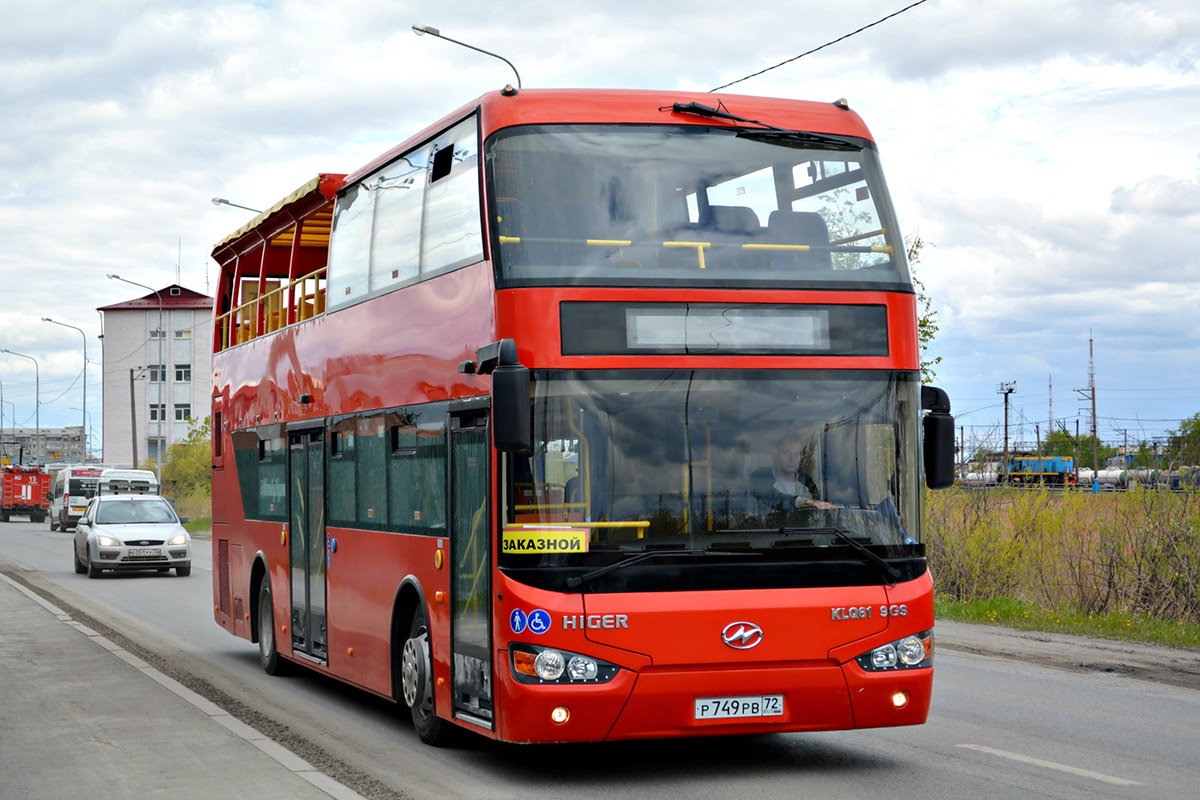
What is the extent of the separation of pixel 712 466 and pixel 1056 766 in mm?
2777

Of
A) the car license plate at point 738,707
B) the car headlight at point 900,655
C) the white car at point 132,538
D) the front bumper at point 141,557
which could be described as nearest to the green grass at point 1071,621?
the car headlight at point 900,655

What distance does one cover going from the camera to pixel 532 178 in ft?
28.2

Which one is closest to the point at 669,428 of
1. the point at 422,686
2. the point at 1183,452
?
the point at 422,686

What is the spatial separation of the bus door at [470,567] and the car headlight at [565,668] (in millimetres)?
471

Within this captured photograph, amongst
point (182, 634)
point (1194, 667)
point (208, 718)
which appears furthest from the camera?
point (182, 634)

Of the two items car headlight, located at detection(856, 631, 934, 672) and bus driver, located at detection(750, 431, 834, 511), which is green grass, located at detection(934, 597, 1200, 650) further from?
bus driver, located at detection(750, 431, 834, 511)

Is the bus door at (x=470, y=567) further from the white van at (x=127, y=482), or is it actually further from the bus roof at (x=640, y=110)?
the white van at (x=127, y=482)

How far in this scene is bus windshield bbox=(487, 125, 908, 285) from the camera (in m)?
8.38

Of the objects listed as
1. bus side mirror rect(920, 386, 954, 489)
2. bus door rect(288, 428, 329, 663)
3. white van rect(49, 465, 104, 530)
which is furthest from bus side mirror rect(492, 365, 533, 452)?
white van rect(49, 465, 104, 530)

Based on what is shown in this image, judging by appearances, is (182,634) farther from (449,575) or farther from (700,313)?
(700,313)

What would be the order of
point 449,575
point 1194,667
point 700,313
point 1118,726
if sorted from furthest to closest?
1. point 1194,667
2. point 1118,726
3. point 449,575
4. point 700,313

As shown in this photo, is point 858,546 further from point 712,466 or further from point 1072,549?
point 1072,549

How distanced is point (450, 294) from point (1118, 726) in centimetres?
548

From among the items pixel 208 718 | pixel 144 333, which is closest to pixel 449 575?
pixel 208 718
